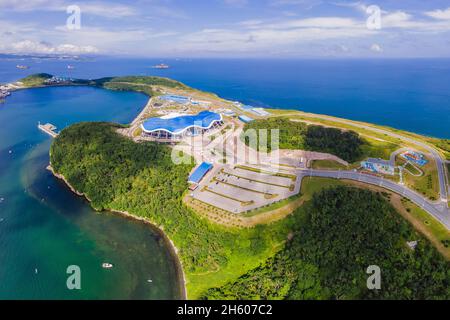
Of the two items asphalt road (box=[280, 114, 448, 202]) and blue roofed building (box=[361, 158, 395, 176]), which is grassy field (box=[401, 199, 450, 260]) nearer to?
asphalt road (box=[280, 114, 448, 202])

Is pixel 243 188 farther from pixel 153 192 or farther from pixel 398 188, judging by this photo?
pixel 398 188

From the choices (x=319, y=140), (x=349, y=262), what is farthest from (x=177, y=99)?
(x=349, y=262)

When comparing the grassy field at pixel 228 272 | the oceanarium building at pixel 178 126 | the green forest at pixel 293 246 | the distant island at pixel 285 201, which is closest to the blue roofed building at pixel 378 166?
the distant island at pixel 285 201

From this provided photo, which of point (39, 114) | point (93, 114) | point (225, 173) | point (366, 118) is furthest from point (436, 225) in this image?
point (39, 114)

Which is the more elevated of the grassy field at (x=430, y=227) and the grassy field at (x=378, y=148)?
the grassy field at (x=378, y=148)

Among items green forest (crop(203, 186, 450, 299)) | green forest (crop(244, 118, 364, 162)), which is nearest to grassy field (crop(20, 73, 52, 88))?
green forest (crop(244, 118, 364, 162))

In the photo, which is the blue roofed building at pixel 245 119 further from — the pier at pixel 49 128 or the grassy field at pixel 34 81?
the grassy field at pixel 34 81

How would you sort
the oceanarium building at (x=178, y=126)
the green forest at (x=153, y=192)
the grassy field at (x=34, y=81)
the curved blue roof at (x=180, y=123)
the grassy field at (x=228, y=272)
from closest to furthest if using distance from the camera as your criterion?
the grassy field at (x=228, y=272) → the green forest at (x=153, y=192) → the oceanarium building at (x=178, y=126) → the curved blue roof at (x=180, y=123) → the grassy field at (x=34, y=81)
